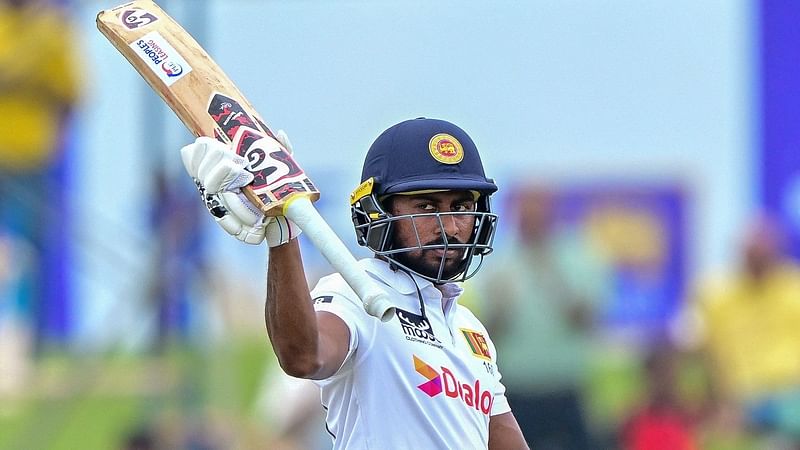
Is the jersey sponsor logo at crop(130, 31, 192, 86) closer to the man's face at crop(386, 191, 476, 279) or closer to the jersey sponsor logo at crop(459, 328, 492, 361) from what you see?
the man's face at crop(386, 191, 476, 279)

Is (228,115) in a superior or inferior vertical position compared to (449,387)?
superior

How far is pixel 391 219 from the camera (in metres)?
3.43

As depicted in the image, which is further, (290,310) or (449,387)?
(449,387)

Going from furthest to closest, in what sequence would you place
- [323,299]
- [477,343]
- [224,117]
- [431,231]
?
1. [477,343]
2. [431,231]
3. [323,299]
4. [224,117]

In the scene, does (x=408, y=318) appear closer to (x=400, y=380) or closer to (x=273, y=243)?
(x=400, y=380)

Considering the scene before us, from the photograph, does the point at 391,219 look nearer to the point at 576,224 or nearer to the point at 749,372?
the point at 749,372

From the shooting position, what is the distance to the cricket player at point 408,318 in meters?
3.19

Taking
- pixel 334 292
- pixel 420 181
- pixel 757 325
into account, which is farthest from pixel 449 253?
pixel 757 325

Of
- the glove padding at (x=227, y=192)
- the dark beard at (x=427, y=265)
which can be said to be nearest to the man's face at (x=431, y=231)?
the dark beard at (x=427, y=265)

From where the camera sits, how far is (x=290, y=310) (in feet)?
9.96

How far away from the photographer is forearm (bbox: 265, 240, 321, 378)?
304cm

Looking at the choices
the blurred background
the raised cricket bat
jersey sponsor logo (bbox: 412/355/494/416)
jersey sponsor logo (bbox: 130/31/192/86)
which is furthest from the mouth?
the blurred background

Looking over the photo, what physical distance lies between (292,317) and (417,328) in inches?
17.9

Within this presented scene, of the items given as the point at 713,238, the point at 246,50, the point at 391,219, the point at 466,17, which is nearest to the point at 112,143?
the point at 246,50
